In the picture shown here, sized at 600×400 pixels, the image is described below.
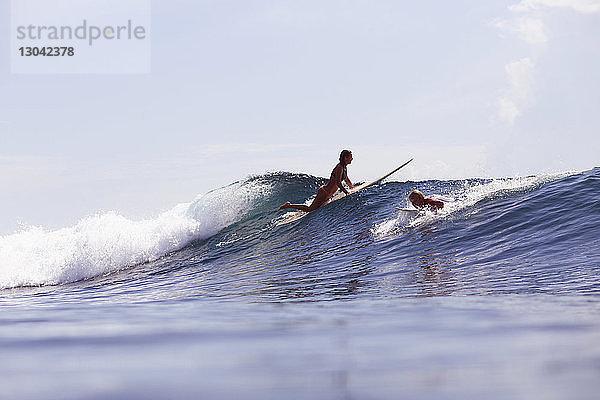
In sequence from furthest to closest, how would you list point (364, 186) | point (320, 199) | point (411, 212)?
1. point (364, 186)
2. point (320, 199)
3. point (411, 212)

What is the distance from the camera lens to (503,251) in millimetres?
8367

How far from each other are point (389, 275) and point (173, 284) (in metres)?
3.82

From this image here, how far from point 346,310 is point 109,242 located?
10.9 metres

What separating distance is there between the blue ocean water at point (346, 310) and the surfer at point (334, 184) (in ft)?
1.02

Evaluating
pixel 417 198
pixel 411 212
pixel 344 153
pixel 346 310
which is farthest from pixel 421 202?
pixel 346 310

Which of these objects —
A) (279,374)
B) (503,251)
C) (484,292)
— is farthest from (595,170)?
(279,374)

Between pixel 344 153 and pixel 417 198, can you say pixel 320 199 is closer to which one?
pixel 344 153

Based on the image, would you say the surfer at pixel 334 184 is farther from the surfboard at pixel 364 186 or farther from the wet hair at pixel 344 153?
the surfboard at pixel 364 186

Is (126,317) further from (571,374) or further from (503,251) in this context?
(503,251)

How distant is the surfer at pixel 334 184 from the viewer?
42.5ft

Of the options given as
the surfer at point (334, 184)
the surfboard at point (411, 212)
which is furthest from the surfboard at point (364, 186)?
the surfboard at point (411, 212)

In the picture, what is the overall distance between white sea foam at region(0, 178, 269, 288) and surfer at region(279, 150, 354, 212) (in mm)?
2291

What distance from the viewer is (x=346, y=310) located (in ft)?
14.0

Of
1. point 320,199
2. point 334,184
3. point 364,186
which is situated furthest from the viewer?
point 364,186
